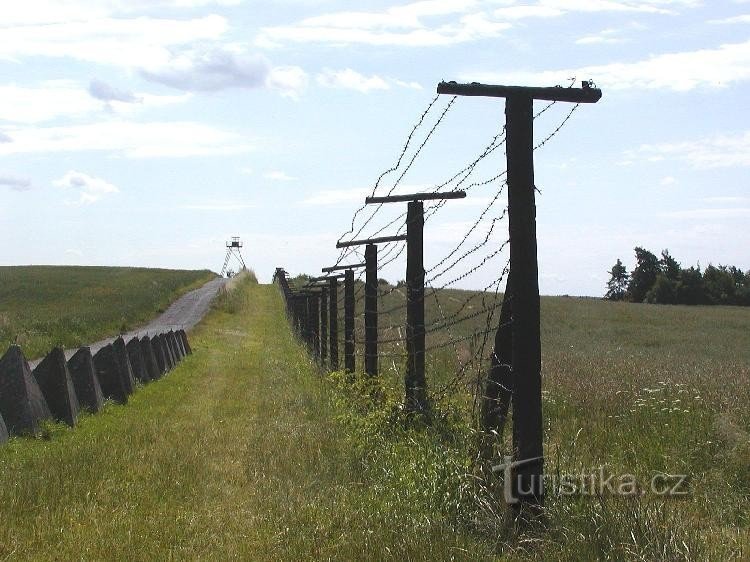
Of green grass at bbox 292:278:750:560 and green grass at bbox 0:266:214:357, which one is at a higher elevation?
green grass at bbox 0:266:214:357

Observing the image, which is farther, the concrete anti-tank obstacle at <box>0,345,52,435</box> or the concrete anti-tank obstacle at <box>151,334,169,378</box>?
the concrete anti-tank obstacle at <box>151,334,169,378</box>

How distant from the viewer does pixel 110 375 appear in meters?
14.9

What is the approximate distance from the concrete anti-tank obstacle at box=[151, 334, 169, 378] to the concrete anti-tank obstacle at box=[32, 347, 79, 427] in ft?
23.3

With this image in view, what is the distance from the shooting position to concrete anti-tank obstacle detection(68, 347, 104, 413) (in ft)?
44.4

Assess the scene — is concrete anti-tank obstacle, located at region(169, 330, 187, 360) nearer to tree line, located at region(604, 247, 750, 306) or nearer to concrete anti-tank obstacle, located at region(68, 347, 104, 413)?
concrete anti-tank obstacle, located at region(68, 347, 104, 413)

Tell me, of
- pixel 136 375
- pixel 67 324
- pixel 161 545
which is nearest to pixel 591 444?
pixel 161 545

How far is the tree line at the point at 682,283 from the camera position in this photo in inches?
3113

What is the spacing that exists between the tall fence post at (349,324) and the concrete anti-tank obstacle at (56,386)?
15.4 ft

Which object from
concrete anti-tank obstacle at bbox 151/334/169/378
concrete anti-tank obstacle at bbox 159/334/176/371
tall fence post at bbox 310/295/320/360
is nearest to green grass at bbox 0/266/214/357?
concrete anti-tank obstacle at bbox 159/334/176/371

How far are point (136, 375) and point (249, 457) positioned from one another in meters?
8.29

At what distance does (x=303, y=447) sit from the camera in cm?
962

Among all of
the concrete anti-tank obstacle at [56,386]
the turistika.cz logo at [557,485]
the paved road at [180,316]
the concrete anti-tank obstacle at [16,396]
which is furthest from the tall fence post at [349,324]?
the paved road at [180,316]

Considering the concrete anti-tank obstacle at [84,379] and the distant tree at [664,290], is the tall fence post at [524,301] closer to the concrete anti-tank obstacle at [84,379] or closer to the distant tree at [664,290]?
the concrete anti-tank obstacle at [84,379]

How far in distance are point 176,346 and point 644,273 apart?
72.3 metres
